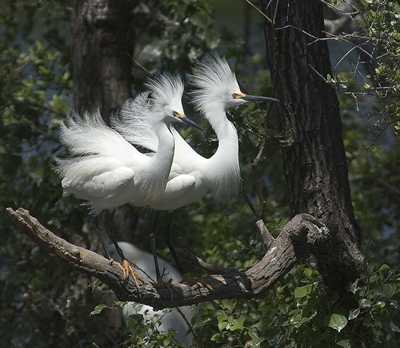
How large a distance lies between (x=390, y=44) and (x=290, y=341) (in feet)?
4.32

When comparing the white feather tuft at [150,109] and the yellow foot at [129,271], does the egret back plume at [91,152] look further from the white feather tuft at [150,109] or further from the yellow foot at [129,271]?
the yellow foot at [129,271]

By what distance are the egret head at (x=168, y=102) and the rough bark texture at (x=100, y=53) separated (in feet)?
2.96

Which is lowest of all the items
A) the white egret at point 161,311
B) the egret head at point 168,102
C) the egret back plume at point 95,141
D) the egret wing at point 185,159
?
the white egret at point 161,311

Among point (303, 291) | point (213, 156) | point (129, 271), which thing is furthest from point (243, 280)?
point (213, 156)

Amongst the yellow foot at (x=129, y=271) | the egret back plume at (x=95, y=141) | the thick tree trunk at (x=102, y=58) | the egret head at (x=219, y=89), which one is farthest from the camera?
the thick tree trunk at (x=102, y=58)

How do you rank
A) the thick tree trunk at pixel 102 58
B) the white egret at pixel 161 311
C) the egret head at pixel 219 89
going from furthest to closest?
the thick tree trunk at pixel 102 58 → the white egret at pixel 161 311 → the egret head at pixel 219 89

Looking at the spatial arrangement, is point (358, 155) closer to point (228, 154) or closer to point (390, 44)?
point (228, 154)

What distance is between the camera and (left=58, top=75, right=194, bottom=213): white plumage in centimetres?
361

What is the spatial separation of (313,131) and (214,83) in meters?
0.61

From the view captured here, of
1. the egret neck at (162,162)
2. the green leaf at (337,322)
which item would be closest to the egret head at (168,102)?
the egret neck at (162,162)

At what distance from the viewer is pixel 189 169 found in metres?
3.84

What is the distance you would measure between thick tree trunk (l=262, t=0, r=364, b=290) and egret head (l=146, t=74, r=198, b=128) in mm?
445

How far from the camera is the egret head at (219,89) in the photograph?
3.97m

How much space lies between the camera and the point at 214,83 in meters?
4.00
